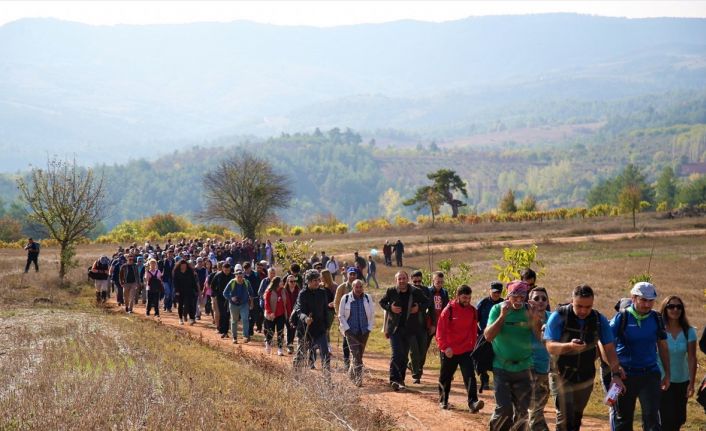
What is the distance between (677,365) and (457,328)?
2.88m

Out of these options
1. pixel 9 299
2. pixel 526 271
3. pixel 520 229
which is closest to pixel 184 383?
pixel 526 271

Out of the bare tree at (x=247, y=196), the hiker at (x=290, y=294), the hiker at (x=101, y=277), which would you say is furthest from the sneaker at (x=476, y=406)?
the bare tree at (x=247, y=196)

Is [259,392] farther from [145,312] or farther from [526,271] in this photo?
[145,312]

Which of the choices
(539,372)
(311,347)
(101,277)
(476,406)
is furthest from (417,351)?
(101,277)

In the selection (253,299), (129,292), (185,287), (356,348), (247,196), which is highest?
(247,196)

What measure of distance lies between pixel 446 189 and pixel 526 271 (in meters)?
74.0

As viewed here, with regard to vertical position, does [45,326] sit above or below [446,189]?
below

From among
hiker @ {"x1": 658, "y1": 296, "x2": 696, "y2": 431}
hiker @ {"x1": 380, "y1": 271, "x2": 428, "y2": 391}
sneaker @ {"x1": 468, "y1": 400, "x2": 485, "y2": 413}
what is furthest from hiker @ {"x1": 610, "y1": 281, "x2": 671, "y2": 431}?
hiker @ {"x1": 380, "y1": 271, "x2": 428, "y2": 391}

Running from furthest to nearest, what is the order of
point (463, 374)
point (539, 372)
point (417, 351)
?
point (417, 351), point (463, 374), point (539, 372)

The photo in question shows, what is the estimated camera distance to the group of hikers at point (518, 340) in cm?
813

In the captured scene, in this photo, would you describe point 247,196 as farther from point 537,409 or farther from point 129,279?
point 537,409

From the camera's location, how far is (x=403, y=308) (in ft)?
40.7

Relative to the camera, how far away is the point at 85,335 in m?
15.0

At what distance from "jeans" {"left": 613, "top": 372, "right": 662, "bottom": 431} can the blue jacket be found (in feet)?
33.3
